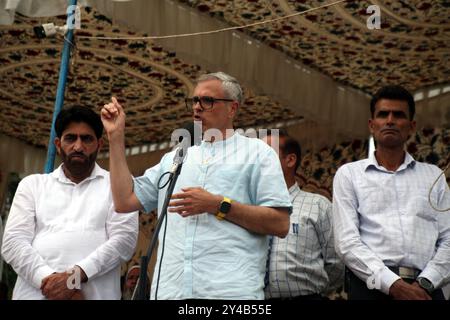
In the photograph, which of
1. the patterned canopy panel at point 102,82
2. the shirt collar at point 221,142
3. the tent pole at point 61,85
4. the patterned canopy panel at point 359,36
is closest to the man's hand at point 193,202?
the shirt collar at point 221,142

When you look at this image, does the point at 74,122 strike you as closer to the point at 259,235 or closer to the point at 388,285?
the point at 259,235

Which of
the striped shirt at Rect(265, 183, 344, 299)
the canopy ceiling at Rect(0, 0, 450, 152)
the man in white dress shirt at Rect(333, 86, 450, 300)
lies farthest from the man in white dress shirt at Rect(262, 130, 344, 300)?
the canopy ceiling at Rect(0, 0, 450, 152)

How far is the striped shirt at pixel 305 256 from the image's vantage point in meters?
3.94

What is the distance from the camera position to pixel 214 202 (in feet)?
9.79

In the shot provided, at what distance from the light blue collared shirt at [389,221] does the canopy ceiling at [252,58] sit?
96.0 inches

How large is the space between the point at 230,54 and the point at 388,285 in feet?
10.5

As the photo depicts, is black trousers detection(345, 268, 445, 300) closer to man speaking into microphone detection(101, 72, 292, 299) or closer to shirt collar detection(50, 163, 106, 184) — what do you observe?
man speaking into microphone detection(101, 72, 292, 299)

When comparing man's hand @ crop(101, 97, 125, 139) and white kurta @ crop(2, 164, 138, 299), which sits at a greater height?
man's hand @ crop(101, 97, 125, 139)

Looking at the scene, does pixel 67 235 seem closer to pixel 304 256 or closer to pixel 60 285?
pixel 60 285

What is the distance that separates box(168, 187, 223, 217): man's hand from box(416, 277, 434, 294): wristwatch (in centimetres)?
90

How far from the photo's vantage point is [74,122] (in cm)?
373

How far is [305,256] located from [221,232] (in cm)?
104

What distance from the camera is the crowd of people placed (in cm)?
305
